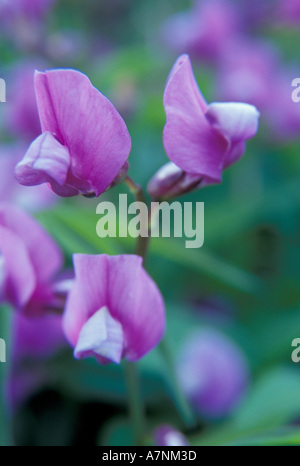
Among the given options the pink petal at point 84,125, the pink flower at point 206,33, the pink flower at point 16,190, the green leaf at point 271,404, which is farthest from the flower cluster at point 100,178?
the pink flower at point 206,33

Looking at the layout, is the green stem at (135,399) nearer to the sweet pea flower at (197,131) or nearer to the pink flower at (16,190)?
the sweet pea flower at (197,131)

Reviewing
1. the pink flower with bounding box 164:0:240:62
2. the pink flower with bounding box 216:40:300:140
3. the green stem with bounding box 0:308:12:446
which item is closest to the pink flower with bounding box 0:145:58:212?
the green stem with bounding box 0:308:12:446

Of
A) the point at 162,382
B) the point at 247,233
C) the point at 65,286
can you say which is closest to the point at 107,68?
the point at 247,233

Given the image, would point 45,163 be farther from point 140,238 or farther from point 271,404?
point 271,404

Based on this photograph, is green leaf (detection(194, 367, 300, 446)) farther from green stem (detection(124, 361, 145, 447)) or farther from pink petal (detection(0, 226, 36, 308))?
pink petal (detection(0, 226, 36, 308))
